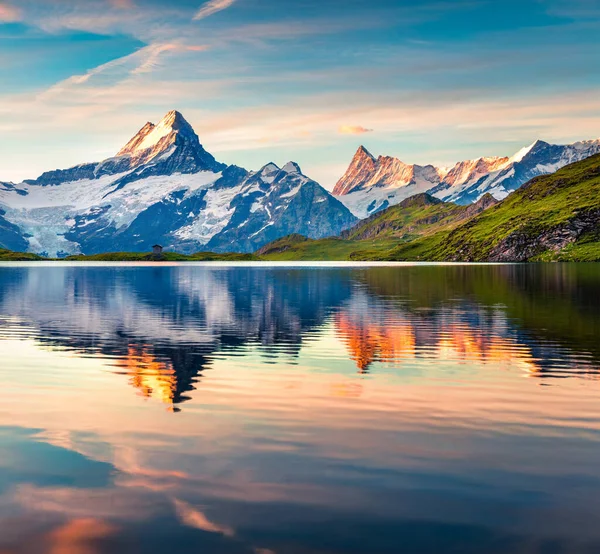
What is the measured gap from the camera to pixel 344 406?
109 feet

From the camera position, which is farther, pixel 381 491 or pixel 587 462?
pixel 587 462

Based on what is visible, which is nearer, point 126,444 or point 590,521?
point 590,521

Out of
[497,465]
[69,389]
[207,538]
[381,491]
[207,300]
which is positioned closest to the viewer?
[207,538]

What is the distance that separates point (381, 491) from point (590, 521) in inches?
232

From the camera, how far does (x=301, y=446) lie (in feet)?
84.6

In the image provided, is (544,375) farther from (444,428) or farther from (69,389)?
(69,389)

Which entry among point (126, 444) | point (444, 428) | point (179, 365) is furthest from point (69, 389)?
point (444, 428)

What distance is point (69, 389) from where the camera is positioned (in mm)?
37688

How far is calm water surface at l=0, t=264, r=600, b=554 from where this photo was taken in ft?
58.6

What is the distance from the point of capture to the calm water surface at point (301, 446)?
17.9 m

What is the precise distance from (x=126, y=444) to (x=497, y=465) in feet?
45.0

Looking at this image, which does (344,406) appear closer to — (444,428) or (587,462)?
(444,428)

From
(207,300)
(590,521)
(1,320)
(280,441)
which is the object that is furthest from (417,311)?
(590,521)

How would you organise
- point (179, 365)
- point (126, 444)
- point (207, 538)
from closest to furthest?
point (207, 538)
point (126, 444)
point (179, 365)
